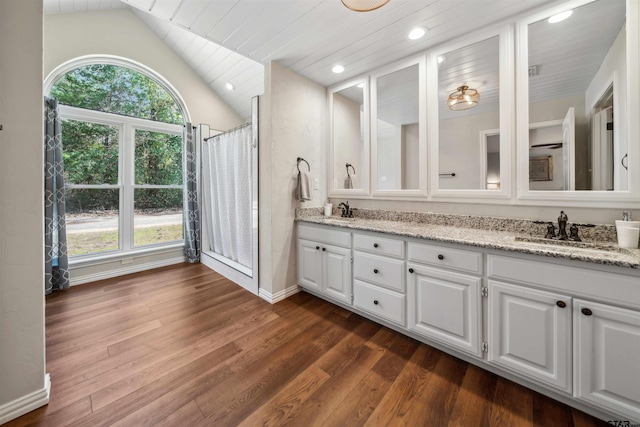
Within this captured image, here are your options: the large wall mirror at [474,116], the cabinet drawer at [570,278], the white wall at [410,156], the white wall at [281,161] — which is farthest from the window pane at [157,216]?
the cabinet drawer at [570,278]

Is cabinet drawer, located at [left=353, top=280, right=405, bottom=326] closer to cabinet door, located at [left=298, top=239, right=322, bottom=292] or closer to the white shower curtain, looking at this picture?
cabinet door, located at [left=298, top=239, right=322, bottom=292]

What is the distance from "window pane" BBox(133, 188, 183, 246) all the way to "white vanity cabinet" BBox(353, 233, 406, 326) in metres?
3.16

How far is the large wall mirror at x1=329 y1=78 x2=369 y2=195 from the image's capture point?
2.75 meters

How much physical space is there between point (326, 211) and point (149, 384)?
6.76 feet

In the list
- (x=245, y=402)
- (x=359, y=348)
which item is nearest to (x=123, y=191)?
(x=245, y=402)

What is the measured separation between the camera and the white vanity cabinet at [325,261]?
234 cm

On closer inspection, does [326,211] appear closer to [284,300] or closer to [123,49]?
[284,300]

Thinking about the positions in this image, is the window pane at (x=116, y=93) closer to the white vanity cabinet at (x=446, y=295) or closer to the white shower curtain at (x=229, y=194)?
the white shower curtain at (x=229, y=194)

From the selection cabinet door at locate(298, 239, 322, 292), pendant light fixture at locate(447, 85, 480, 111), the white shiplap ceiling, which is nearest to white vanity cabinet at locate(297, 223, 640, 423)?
cabinet door at locate(298, 239, 322, 292)

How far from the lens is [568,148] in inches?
67.4

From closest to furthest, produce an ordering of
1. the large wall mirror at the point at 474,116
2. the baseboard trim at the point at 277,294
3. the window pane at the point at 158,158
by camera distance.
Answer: the large wall mirror at the point at 474,116 → the baseboard trim at the point at 277,294 → the window pane at the point at 158,158

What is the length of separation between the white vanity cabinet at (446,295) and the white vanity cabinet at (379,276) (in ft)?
0.26

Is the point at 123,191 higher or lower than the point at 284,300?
higher

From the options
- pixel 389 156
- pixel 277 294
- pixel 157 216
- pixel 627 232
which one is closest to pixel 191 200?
pixel 157 216
